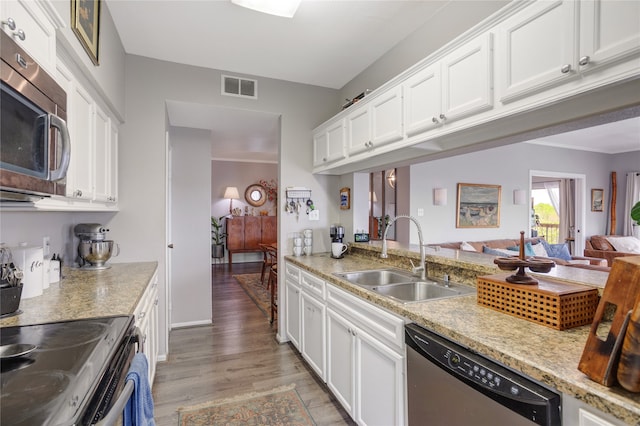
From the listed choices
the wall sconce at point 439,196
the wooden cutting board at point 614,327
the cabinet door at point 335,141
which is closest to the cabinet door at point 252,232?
the wall sconce at point 439,196

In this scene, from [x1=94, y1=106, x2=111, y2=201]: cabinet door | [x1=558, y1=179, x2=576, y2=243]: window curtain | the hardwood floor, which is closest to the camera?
[x1=94, y1=106, x2=111, y2=201]: cabinet door

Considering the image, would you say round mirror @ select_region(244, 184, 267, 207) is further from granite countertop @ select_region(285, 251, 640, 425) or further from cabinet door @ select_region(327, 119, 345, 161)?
granite countertop @ select_region(285, 251, 640, 425)

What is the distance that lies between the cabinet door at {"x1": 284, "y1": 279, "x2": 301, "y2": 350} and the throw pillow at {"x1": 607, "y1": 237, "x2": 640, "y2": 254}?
6.17 m

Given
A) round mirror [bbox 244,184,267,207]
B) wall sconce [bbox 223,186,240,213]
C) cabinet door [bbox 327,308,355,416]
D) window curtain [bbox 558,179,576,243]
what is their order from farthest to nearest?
round mirror [bbox 244,184,267,207] → wall sconce [bbox 223,186,240,213] → window curtain [bbox 558,179,576,243] → cabinet door [bbox 327,308,355,416]

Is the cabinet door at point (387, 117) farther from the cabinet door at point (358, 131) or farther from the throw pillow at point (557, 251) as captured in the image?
the throw pillow at point (557, 251)

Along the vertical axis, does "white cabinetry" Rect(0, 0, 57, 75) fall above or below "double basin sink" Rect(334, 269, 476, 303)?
above

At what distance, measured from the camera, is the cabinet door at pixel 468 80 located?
147 centimetres

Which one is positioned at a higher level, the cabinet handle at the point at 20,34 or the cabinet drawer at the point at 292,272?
Result: the cabinet handle at the point at 20,34

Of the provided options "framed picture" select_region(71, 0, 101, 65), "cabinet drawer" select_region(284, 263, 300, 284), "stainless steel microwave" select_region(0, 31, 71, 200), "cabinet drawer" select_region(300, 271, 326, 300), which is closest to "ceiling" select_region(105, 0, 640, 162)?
"framed picture" select_region(71, 0, 101, 65)

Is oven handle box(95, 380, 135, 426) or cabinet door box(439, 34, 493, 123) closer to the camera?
oven handle box(95, 380, 135, 426)

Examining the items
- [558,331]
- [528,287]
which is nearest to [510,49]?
[528,287]

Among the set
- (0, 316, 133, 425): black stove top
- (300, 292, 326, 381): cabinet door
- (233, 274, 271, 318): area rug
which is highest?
(0, 316, 133, 425): black stove top

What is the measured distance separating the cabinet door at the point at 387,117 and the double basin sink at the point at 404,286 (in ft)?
3.18

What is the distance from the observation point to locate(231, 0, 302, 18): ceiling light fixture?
192 centimetres
